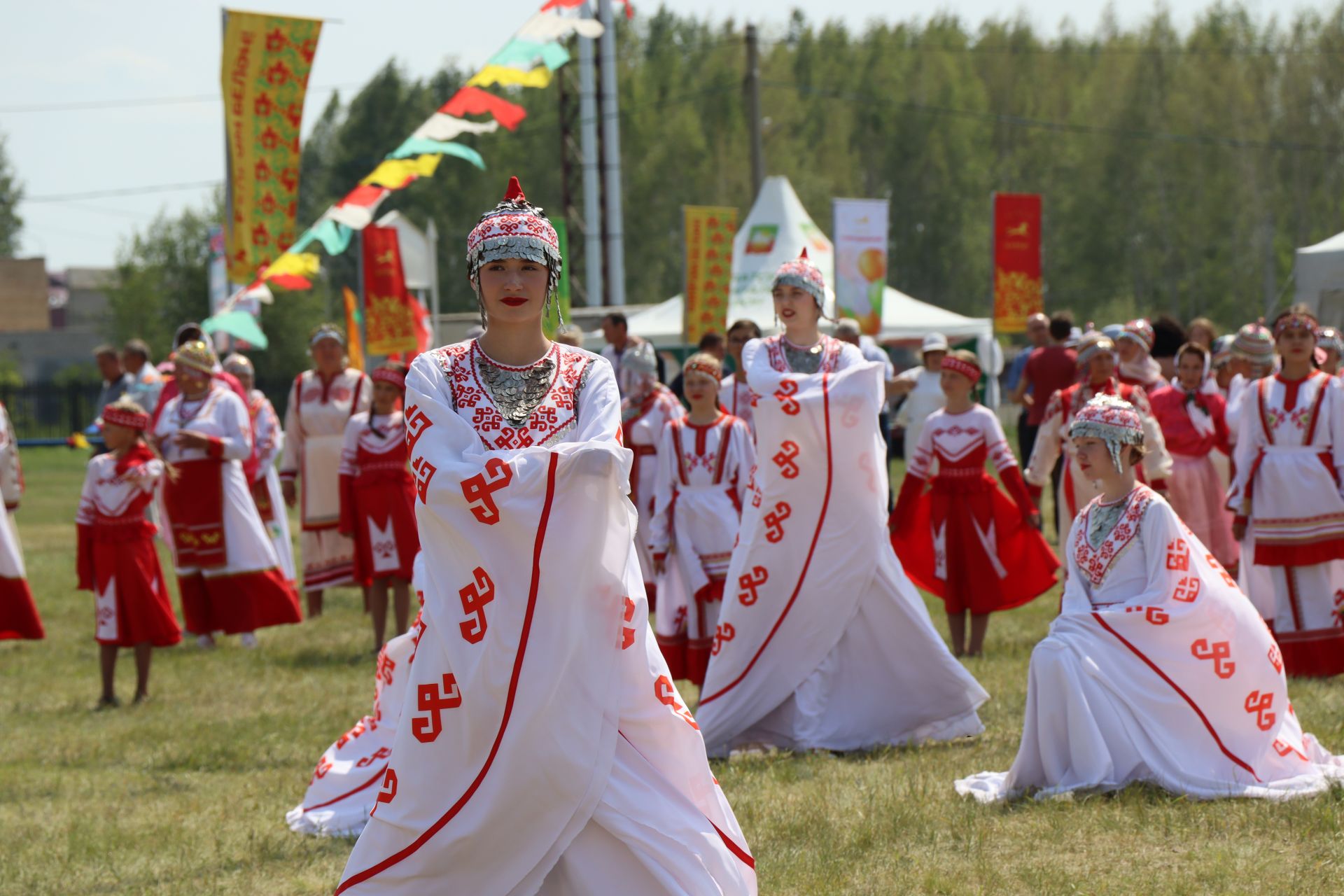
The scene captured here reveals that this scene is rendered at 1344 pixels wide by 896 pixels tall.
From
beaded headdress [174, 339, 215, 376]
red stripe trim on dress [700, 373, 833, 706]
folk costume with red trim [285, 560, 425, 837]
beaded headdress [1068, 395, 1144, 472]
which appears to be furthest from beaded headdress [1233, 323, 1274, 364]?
beaded headdress [174, 339, 215, 376]

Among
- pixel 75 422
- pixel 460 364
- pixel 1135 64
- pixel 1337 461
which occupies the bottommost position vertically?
pixel 75 422

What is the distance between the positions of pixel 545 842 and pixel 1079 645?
2.59m

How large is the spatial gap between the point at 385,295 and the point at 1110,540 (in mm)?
12355

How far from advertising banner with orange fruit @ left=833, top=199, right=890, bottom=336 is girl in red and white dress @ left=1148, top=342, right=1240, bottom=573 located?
8170 millimetres

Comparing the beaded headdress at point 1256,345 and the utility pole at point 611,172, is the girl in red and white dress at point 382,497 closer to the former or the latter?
the beaded headdress at point 1256,345

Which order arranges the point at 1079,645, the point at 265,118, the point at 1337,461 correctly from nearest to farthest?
the point at 1079,645
the point at 1337,461
the point at 265,118

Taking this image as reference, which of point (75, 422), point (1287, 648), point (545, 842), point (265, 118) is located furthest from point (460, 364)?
point (75, 422)

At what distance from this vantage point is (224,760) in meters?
7.51

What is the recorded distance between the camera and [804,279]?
278 inches

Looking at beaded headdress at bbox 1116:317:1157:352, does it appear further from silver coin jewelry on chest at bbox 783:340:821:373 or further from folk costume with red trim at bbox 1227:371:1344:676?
silver coin jewelry on chest at bbox 783:340:821:373

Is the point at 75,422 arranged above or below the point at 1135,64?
below

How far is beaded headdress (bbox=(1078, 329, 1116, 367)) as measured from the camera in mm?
9156

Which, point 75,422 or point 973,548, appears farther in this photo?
point 75,422

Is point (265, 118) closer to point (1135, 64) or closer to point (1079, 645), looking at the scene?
point (1079, 645)
